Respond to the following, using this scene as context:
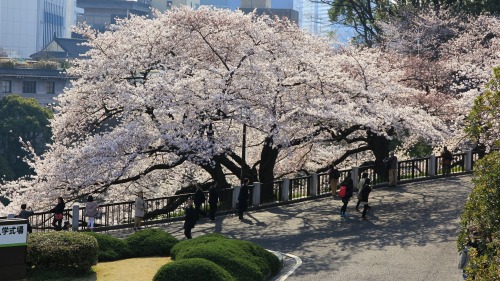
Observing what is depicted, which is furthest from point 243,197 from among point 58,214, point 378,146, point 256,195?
point 378,146

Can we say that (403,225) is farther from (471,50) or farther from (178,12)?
(471,50)

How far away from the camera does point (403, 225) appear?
24.5 m

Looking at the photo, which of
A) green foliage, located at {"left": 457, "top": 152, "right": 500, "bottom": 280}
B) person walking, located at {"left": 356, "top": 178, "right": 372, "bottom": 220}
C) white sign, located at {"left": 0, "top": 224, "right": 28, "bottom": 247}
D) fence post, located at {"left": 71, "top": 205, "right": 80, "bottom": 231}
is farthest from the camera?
person walking, located at {"left": 356, "top": 178, "right": 372, "bottom": 220}

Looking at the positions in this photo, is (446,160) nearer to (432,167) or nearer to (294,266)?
(432,167)

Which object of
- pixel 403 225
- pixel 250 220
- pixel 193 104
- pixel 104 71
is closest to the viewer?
pixel 403 225

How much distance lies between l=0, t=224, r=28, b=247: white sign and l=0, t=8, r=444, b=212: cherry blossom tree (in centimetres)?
1141

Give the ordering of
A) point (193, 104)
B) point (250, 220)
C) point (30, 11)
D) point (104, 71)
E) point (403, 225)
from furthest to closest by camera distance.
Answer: point (30, 11), point (104, 71), point (193, 104), point (250, 220), point (403, 225)

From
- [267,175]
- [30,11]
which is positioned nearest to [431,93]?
[267,175]

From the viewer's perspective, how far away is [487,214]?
11727mm

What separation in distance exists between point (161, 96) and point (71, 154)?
152 inches

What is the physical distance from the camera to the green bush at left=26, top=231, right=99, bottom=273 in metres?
16.5

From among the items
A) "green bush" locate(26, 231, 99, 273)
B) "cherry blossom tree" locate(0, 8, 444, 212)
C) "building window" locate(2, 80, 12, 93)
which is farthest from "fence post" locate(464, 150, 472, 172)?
"building window" locate(2, 80, 12, 93)

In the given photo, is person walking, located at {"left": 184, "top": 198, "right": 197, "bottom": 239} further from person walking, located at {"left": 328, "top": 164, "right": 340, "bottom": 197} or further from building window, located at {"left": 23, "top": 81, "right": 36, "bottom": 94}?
building window, located at {"left": 23, "top": 81, "right": 36, "bottom": 94}

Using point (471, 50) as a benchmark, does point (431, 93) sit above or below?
below
